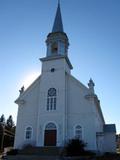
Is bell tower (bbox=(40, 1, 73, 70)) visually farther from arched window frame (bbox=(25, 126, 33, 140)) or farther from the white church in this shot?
arched window frame (bbox=(25, 126, 33, 140))

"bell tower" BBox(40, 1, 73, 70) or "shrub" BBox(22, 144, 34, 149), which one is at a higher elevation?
"bell tower" BBox(40, 1, 73, 70)

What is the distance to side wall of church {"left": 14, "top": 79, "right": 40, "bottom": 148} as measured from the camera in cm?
2594

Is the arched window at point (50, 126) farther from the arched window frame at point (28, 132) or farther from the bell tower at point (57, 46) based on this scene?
the bell tower at point (57, 46)

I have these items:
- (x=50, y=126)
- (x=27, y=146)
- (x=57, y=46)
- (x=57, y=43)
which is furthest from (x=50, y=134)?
(x=57, y=43)

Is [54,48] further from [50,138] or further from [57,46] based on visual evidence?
[50,138]

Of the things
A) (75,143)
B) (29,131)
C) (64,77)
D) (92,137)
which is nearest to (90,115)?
(92,137)

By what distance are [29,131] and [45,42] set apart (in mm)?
12939

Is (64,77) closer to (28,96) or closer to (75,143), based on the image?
(28,96)

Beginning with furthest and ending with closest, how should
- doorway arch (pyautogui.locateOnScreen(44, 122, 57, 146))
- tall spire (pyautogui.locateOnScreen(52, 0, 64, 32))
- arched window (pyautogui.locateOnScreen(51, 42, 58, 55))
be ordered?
tall spire (pyautogui.locateOnScreen(52, 0, 64, 32))
arched window (pyautogui.locateOnScreen(51, 42, 58, 55))
doorway arch (pyautogui.locateOnScreen(44, 122, 57, 146))

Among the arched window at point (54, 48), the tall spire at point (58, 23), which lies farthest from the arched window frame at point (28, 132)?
the tall spire at point (58, 23)

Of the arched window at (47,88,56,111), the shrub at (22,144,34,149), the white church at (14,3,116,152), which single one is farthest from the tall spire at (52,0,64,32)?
the shrub at (22,144,34,149)

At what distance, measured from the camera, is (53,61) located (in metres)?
28.7

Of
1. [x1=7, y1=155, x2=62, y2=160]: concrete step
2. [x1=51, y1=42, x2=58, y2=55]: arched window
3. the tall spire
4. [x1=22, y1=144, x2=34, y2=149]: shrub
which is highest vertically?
the tall spire

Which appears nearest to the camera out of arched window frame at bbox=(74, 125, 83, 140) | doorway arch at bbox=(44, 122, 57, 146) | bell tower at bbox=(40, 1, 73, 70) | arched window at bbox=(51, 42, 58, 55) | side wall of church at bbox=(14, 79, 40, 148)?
arched window frame at bbox=(74, 125, 83, 140)
